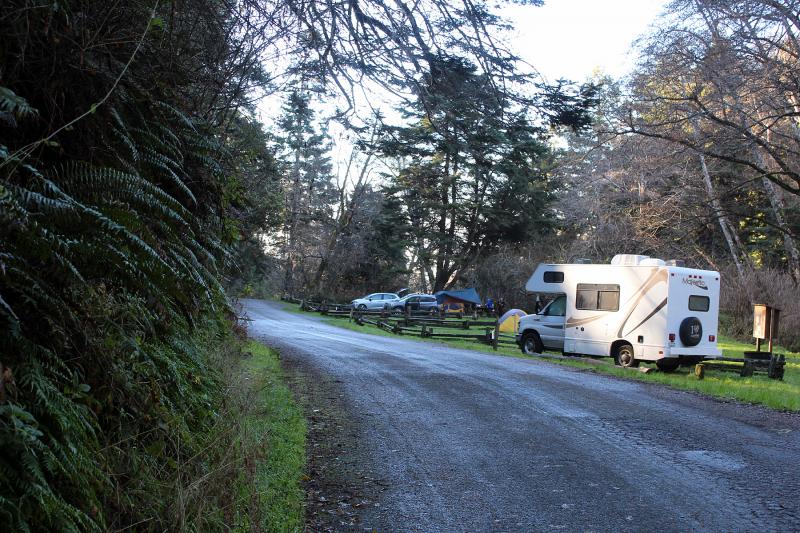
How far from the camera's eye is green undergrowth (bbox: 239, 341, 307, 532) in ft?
15.6

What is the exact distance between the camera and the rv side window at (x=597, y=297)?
17.6 m

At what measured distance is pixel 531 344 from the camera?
68.3ft

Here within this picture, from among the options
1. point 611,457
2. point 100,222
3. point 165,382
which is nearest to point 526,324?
point 611,457

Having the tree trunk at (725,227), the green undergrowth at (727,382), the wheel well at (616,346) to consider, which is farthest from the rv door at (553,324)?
the tree trunk at (725,227)

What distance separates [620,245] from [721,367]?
2167 cm

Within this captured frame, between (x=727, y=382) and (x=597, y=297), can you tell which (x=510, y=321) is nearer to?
(x=597, y=297)

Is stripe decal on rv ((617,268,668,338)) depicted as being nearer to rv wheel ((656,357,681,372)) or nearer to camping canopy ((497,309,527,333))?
rv wheel ((656,357,681,372))

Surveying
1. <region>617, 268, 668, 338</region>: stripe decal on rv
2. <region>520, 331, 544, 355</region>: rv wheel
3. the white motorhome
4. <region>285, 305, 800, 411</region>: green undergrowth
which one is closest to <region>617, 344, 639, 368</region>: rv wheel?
the white motorhome

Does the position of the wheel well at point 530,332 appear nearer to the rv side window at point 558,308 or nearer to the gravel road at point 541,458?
the rv side window at point 558,308

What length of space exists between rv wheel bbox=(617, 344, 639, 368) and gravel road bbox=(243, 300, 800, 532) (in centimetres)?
485

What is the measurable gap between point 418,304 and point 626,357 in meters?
27.4

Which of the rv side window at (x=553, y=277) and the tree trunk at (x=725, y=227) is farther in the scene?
the tree trunk at (x=725, y=227)

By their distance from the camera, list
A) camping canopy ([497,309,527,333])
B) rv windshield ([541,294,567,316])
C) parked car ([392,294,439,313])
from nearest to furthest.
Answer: rv windshield ([541,294,567,316]) < camping canopy ([497,309,527,333]) < parked car ([392,294,439,313])

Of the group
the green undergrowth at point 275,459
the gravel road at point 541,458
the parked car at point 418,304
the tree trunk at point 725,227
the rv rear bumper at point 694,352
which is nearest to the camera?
the green undergrowth at point 275,459
